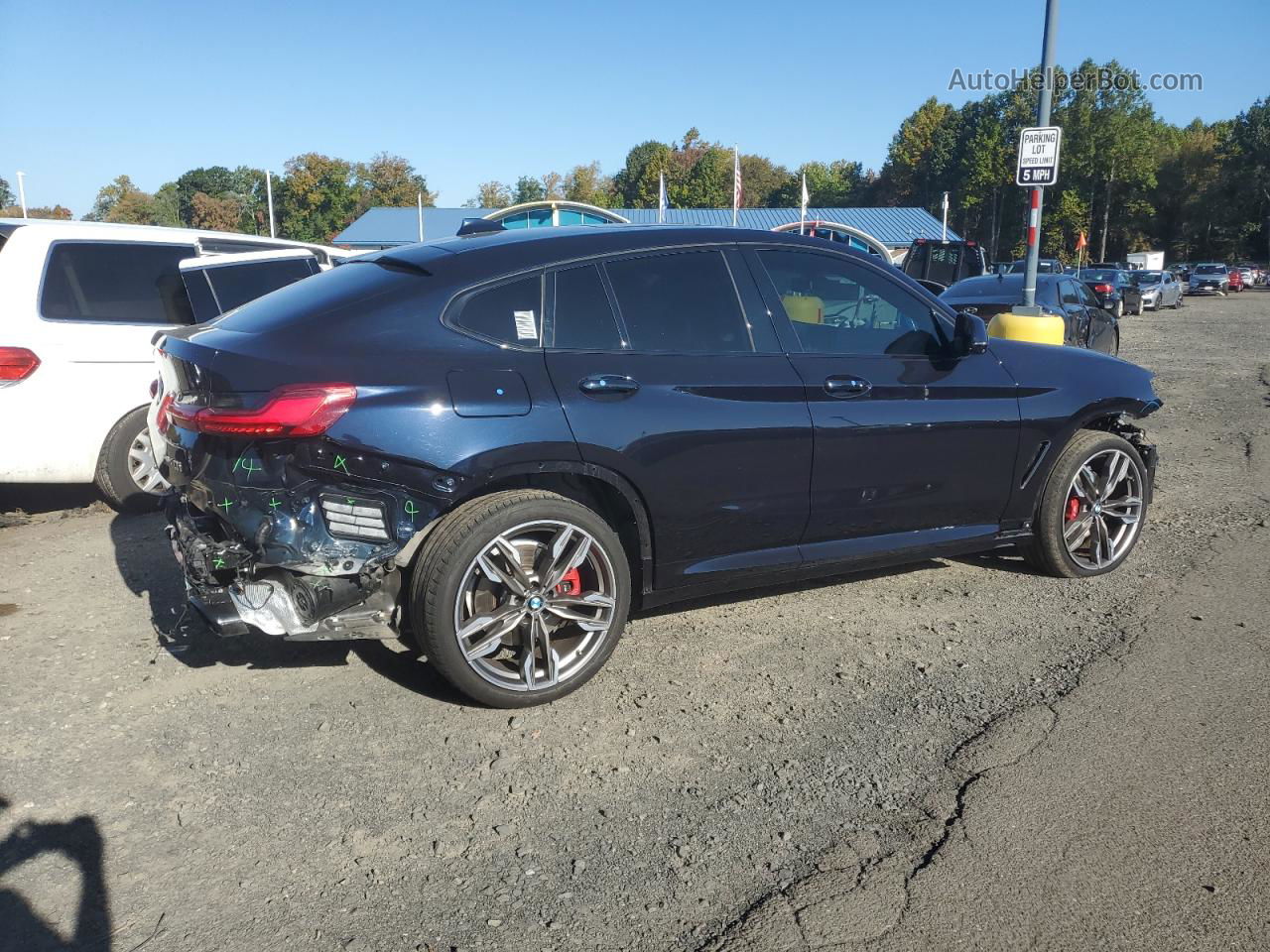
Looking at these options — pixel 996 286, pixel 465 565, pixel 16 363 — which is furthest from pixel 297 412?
pixel 996 286

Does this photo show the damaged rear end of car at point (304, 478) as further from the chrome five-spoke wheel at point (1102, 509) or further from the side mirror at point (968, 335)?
the chrome five-spoke wheel at point (1102, 509)

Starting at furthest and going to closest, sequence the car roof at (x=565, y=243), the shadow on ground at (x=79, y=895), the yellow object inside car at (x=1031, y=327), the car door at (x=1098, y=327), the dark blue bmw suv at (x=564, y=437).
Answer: the car door at (x=1098, y=327) → the yellow object inside car at (x=1031, y=327) → the car roof at (x=565, y=243) → the dark blue bmw suv at (x=564, y=437) → the shadow on ground at (x=79, y=895)

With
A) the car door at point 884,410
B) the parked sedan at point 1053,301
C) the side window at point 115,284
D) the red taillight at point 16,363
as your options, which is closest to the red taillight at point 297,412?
the car door at point 884,410

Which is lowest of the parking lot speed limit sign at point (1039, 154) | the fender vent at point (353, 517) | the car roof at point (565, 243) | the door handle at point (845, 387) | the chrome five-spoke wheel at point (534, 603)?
the chrome five-spoke wheel at point (534, 603)

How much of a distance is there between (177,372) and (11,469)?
2.83 meters

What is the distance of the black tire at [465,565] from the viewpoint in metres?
3.45

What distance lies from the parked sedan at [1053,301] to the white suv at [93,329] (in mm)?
9856

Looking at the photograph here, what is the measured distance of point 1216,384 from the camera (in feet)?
44.6

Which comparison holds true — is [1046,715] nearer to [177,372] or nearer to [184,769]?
[184,769]

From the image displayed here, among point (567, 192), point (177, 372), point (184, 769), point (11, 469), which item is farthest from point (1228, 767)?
point (567, 192)

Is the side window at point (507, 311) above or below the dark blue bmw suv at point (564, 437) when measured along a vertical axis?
above

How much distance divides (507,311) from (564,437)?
0.55 m

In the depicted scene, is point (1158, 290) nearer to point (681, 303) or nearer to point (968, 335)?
point (968, 335)

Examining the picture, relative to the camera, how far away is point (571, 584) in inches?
152
